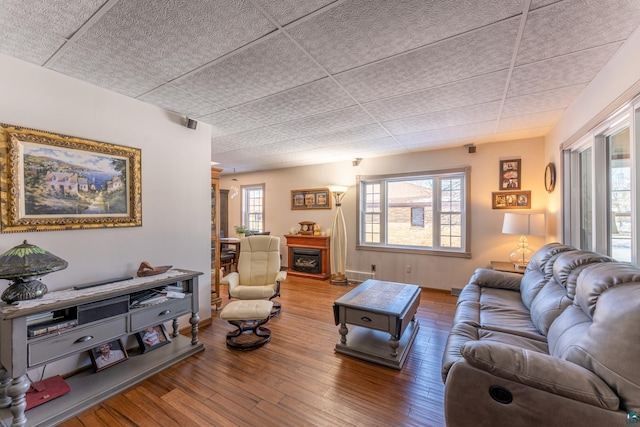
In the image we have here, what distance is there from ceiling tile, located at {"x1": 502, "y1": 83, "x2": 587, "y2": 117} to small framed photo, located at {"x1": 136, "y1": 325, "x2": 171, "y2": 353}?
4111 mm

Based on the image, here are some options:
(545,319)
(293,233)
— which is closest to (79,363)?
(545,319)

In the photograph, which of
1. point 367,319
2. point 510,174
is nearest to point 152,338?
point 367,319

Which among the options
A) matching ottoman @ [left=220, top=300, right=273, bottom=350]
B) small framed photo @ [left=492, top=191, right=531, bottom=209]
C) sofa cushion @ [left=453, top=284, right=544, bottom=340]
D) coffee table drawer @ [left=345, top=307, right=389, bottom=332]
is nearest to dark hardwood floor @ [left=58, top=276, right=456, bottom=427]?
matching ottoman @ [left=220, top=300, right=273, bottom=350]

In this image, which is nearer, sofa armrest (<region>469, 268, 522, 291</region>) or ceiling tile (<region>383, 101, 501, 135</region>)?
ceiling tile (<region>383, 101, 501, 135</region>)

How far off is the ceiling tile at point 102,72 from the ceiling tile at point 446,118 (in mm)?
2511

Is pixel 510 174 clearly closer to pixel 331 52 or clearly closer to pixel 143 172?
pixel 331 52

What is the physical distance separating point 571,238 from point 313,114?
324 cm

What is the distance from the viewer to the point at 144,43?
169cm

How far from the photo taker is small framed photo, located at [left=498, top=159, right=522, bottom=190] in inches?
157

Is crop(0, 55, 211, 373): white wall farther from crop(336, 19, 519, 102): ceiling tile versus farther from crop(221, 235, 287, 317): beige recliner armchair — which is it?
crop(336, 19, 519, 102): ceiling tile

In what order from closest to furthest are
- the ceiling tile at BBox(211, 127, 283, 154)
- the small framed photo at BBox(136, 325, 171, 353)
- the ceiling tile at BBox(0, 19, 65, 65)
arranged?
1. the ceiling tile at BBox(0, 19, 65, 65)
2. the small framed photo at BBox(136, 325, 171, 353)
3. the ceiling tile at BBox(211, 127, 283, 154)

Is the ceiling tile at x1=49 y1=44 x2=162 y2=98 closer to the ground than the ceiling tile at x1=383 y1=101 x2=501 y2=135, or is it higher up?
closer to the ground

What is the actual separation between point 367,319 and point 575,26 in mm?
2491

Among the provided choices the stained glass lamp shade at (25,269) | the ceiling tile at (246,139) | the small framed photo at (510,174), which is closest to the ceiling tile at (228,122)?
the ceiling tile at (246,139)
